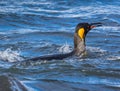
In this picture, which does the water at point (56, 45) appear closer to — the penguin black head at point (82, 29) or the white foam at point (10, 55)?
the white foam at point (10, 55)

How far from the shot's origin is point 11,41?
14.9 m

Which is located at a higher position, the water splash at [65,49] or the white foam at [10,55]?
the white foam at [10,55]

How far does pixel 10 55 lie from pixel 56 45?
6.80 feet

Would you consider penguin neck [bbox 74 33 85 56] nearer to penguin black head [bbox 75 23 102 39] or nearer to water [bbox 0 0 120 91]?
penguin black head [bbox 75 23 102 39]

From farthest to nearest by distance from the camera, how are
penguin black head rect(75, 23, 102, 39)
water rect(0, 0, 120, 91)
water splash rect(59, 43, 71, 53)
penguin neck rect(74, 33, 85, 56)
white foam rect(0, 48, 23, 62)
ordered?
water splash rect(59, 43, 71, 53), penguin black head rect(75, 23, 102, 39), penguin neck rect(74, 33, 85, 56), white foam rect(0, 48, 23, 62), water rect(0, 0, 120, 91)

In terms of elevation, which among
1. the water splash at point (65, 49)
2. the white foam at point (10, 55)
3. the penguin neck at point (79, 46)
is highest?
the penguin neck at point (79, 46)

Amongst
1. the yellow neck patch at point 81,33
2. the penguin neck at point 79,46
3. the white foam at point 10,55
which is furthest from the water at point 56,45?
the yellow neck patch at point 81,33

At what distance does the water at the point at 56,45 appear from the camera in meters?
9.65

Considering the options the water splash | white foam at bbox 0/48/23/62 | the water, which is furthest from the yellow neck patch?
white foam at bbox 0/48/23/62

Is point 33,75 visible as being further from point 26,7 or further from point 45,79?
point 26,7

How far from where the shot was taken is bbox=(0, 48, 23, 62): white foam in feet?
39.6

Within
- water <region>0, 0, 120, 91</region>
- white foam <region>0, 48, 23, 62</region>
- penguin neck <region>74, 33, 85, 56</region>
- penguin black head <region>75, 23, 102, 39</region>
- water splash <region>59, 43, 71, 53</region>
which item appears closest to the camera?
water <region>0, 0, 120, 91</region>

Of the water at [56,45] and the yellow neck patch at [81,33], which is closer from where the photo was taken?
the water at [56,45]

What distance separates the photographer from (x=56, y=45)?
564 inches
